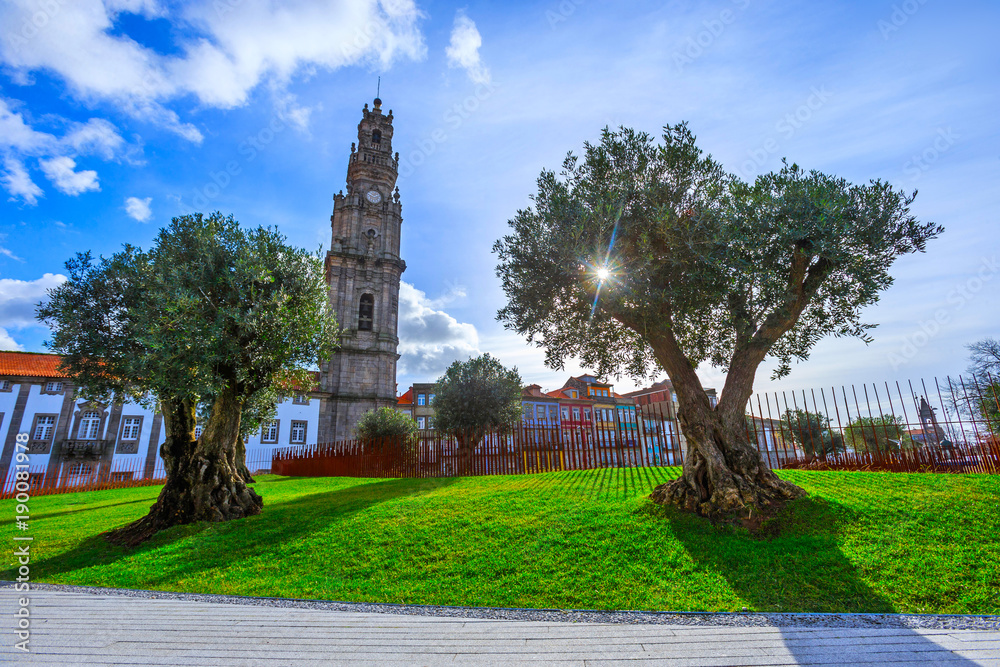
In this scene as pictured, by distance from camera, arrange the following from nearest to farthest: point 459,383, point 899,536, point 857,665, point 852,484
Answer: point 857,665 → point 899,536 → point 852,484 → point 459,383

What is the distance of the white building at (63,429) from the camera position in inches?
1422

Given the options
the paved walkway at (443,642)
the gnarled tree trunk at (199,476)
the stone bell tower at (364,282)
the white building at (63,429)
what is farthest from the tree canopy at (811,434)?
the stone bell tower at (364,282)

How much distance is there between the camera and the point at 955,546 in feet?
25.2

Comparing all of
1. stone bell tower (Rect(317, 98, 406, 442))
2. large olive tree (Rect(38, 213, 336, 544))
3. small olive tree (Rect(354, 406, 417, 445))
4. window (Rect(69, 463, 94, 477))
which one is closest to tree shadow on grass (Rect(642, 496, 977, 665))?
large olive tree (Rect(38, 213, 336, 544))

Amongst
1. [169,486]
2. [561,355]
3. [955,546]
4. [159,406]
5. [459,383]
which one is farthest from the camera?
[459,383]

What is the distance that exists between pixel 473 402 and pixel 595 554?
23862mm

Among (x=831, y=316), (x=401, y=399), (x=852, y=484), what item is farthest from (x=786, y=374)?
(x=401, y=399)

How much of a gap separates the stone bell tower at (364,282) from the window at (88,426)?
1719 centimetres

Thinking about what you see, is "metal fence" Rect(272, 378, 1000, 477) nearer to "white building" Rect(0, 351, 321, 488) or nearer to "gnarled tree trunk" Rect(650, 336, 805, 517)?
"gnarled tree trunk" Rect(650, 336, 805, 517)

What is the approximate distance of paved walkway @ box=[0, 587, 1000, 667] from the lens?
14.4 ft

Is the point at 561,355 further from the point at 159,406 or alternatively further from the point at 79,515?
the point at 79,515

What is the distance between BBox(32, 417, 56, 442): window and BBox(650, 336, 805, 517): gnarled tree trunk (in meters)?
47.7

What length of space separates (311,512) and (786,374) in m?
14.6

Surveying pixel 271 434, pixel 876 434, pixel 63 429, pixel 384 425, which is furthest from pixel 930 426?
pixel 63 429
